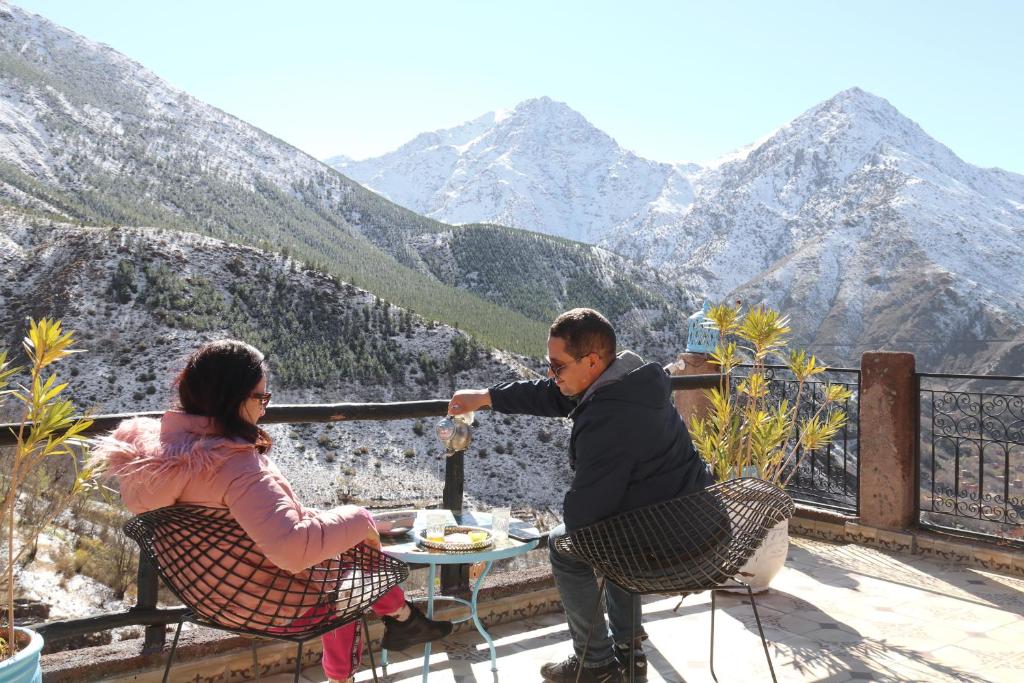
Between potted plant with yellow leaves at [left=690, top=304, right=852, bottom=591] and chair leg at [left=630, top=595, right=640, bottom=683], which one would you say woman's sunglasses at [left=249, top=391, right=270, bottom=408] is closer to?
chair leg at [left=630, top=595, right=640, bottom=683]

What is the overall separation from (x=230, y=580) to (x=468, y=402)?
4.02 ft

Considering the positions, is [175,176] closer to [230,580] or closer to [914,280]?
[230,580]

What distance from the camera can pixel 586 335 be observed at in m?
2.30

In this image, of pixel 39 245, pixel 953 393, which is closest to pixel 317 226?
pixel 39 245

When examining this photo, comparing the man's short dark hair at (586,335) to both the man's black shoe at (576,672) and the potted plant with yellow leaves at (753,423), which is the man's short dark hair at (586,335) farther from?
the potted plant with yellow leaves at (753,423)

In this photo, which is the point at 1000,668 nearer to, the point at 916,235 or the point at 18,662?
the point at 18,662

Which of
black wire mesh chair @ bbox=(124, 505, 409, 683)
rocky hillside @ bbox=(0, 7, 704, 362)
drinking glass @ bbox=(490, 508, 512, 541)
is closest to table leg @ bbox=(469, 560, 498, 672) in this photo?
drinking glass @ bbox=(490, 508, 512, 541)

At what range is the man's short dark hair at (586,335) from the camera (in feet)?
7.55

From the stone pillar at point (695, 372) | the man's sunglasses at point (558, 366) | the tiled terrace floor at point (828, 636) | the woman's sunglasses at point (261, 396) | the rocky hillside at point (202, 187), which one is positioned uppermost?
the rocky hillside at point (202, 187)

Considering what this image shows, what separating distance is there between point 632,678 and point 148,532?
54.0 inches

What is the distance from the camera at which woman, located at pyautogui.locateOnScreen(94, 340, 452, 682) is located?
1732 mm

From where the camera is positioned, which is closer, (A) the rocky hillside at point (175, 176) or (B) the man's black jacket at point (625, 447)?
(B) the man's black jacket at point (625, 447)

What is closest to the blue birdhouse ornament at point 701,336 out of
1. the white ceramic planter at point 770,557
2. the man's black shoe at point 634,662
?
the white ceramic planter at point 770,557

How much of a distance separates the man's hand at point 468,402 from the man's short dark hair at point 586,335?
2.27 feet
